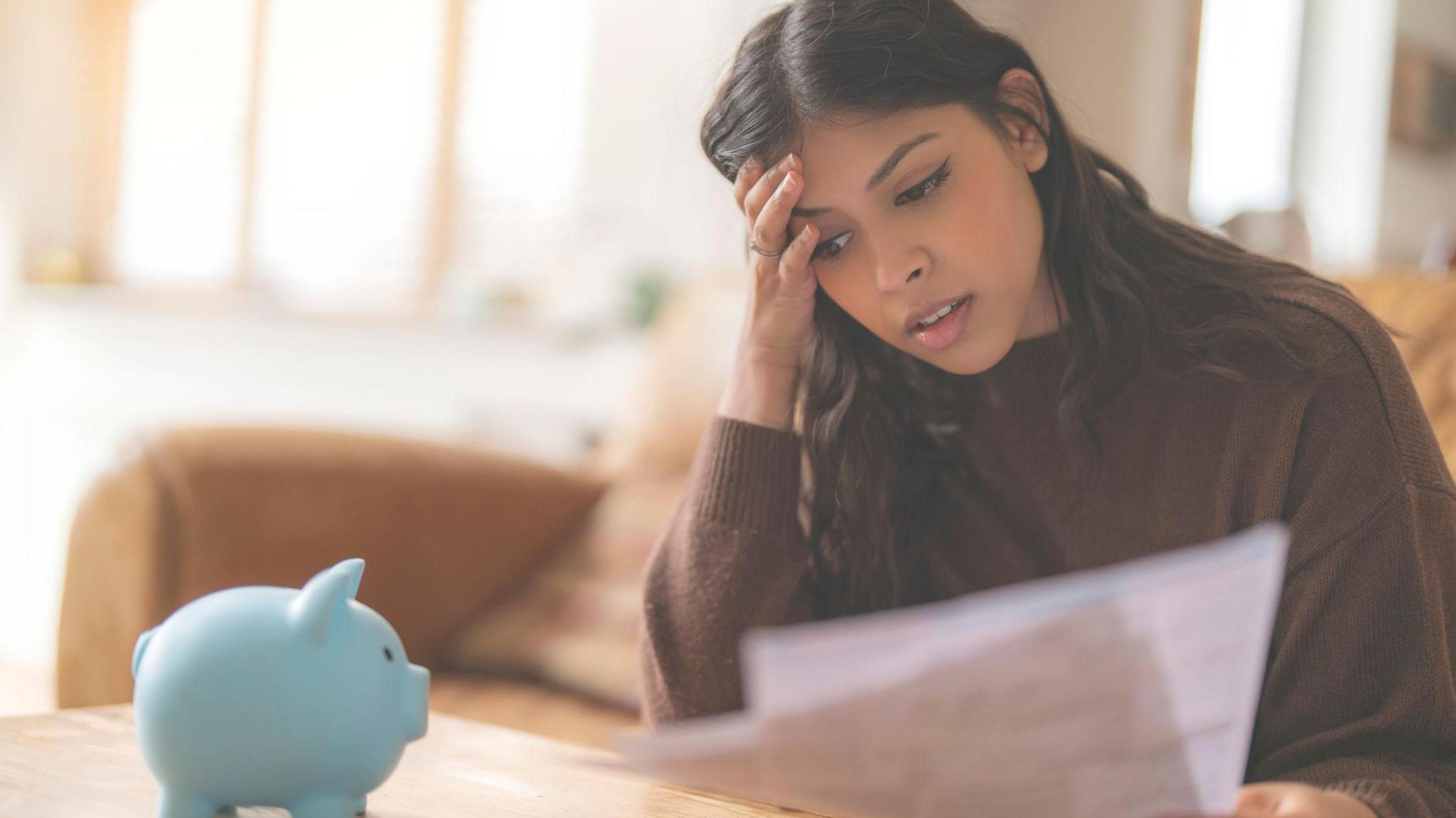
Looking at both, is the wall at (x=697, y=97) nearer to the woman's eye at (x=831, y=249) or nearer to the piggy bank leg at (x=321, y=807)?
the woman's eye at (x=831, y=249)

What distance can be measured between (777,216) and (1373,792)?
51 cm

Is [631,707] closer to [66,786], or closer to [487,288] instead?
[66,786]

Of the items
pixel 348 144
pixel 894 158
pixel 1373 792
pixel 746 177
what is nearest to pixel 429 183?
pixel 348 144

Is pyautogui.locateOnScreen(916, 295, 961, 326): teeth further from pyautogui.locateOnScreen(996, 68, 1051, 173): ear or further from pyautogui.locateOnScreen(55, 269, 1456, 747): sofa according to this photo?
pyautogui.locateOnScreen(55, 269, 1456, 747): sofa

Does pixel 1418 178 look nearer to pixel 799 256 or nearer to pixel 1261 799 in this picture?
pixel 799 256

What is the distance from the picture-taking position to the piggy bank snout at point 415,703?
0.65 meters

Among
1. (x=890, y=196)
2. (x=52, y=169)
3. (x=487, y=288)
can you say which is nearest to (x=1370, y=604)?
(x=890, y=196)

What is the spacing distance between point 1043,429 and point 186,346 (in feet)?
12.3

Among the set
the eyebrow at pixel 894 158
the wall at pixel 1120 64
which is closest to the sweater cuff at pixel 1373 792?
the eyebrow at pixel 894 158

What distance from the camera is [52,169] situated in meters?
4.54

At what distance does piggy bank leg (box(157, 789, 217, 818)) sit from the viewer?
2.08 feet

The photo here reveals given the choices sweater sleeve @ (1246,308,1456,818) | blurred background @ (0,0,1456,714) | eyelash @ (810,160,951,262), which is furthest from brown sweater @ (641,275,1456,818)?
blurred background @ (0,0,1456,714)

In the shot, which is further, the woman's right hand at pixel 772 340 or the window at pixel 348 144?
the window at pixel 348 144

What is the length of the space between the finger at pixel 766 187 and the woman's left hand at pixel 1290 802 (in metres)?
0.47
